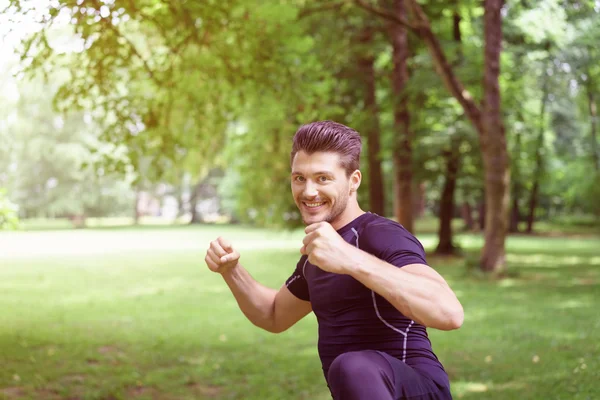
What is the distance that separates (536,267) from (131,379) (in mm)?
15734

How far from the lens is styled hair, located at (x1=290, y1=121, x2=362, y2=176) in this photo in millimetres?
3312

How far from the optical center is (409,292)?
279 centimetres

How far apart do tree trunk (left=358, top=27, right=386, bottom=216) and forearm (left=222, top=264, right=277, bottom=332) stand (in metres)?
16.7

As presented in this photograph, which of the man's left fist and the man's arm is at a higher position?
the man's left fist

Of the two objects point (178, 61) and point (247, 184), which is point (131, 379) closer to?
point (178, 61)

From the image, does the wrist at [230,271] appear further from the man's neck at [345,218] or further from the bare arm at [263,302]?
the man's neck at [345,218]

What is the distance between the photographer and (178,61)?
10586 millimetres

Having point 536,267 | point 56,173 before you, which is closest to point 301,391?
point 536,267

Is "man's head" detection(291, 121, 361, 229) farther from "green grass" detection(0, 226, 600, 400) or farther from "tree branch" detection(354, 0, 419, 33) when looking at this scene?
"tree branch" detection(354, 0, 419, 33)

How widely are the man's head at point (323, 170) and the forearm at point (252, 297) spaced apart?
0.80 meters

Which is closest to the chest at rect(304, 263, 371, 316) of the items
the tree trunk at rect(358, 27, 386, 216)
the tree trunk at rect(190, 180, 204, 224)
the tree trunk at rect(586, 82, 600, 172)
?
the tree trunk at rect(358, 27, 386, 216)

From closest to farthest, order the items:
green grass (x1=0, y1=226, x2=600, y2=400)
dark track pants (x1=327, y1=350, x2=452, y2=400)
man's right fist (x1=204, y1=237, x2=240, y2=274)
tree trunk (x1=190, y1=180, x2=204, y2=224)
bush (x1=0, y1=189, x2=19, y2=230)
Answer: dark track pants (x1=327, y1=350, x2=452, y2=400), man's right fist (x1=204, y1=237, x2=240, y2=274), green grass (x1=0, y1=226, x2=600, y2=400), bush (x1=0, y1=189, x2=19, y2=230), tree trunk (x1=190, y1=180, x2=204, y2=224)

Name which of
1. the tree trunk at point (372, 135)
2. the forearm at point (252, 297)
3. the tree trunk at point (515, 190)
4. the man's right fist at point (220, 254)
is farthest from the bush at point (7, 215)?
the tree trunk at point (515, 190)

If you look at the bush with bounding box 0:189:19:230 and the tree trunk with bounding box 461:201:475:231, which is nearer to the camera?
the bush with bounding box 0:189:19:230
